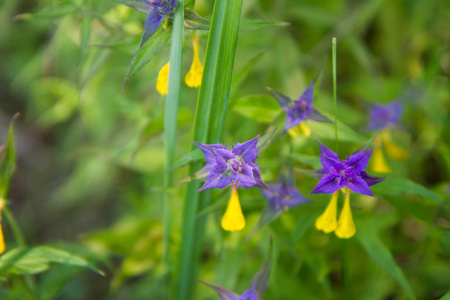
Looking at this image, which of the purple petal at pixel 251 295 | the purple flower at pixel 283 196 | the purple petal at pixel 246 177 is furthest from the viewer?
the purple flower at pixel 283 196

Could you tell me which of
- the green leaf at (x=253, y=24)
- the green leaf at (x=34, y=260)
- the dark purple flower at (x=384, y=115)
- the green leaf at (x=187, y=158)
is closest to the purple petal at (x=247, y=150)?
the green leaf at (x=187, y=158)

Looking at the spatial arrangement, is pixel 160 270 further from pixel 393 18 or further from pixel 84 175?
pixel 393 18

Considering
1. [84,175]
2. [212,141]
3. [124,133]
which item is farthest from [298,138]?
[84,175]

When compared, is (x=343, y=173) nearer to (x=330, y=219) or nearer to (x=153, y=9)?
(x=330, y=219)

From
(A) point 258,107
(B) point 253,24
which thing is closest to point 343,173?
(A) point 258,107

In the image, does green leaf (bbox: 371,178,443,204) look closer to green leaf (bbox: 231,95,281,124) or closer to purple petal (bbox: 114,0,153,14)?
green leaf (bbox: 231,95,281,124)

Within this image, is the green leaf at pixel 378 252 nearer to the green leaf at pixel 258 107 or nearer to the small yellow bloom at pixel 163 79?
the green leaf at pixel 258 107
